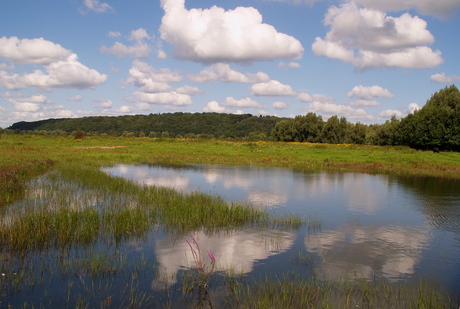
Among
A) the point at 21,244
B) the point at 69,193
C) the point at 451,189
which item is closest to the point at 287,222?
the point at 21,244

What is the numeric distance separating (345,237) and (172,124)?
154657mm

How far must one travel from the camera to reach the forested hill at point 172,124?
155125mm

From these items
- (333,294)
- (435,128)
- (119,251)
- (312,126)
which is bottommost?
(333,294)

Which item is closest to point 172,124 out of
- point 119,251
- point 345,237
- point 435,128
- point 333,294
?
point 435,128

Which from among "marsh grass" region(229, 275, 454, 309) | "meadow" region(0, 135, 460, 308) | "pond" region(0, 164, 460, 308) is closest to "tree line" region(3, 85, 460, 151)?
"pond" region(0, 164, 460, 308)

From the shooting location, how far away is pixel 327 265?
955 cm

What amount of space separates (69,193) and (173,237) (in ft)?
26.5

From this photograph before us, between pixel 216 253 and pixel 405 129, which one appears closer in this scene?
pixel 216 253

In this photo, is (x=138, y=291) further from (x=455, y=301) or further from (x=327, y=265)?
(x=455, y=301)

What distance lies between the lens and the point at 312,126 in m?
98.4

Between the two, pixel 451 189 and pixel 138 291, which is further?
pixel 451 189

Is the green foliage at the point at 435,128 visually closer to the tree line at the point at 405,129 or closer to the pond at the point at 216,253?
the tree line at the point at 405,129

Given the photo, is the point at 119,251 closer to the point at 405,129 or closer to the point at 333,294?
the point at 333,294

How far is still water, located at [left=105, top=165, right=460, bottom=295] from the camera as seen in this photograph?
9.38 metres
